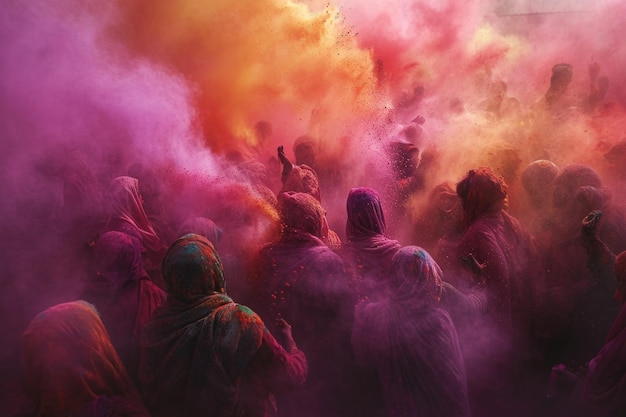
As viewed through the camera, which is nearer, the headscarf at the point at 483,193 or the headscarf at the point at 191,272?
the headscarf at the point at 191,272

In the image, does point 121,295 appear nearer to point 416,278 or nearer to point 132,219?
point 132,219

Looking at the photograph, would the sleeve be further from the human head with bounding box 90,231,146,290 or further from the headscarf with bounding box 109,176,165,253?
the headscarf with bounding box 109,176,165,253

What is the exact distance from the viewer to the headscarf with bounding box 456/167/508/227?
17.0 feet

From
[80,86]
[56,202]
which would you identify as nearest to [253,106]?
[80,86]

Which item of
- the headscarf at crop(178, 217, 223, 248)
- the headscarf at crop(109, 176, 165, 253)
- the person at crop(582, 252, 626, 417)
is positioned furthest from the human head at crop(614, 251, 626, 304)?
the headscarf at crop(109, 176, 165, 253)

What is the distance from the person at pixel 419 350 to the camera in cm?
359

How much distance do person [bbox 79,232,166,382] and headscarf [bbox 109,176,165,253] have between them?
144 centimetres

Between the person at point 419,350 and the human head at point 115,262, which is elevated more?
the human head at point 115,262

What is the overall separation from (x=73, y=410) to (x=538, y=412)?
3.85m

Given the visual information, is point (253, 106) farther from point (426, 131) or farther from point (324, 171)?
point (426, 131)

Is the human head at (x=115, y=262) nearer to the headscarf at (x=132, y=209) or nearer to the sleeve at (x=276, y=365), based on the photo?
the headscarf at (x=132, y=209)

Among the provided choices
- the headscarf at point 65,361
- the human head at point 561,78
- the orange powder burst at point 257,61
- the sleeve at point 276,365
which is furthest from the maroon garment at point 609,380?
the human head at point 561,78

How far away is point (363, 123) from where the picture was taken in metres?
8.84

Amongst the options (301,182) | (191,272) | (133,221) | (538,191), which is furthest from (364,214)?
(133,221)
